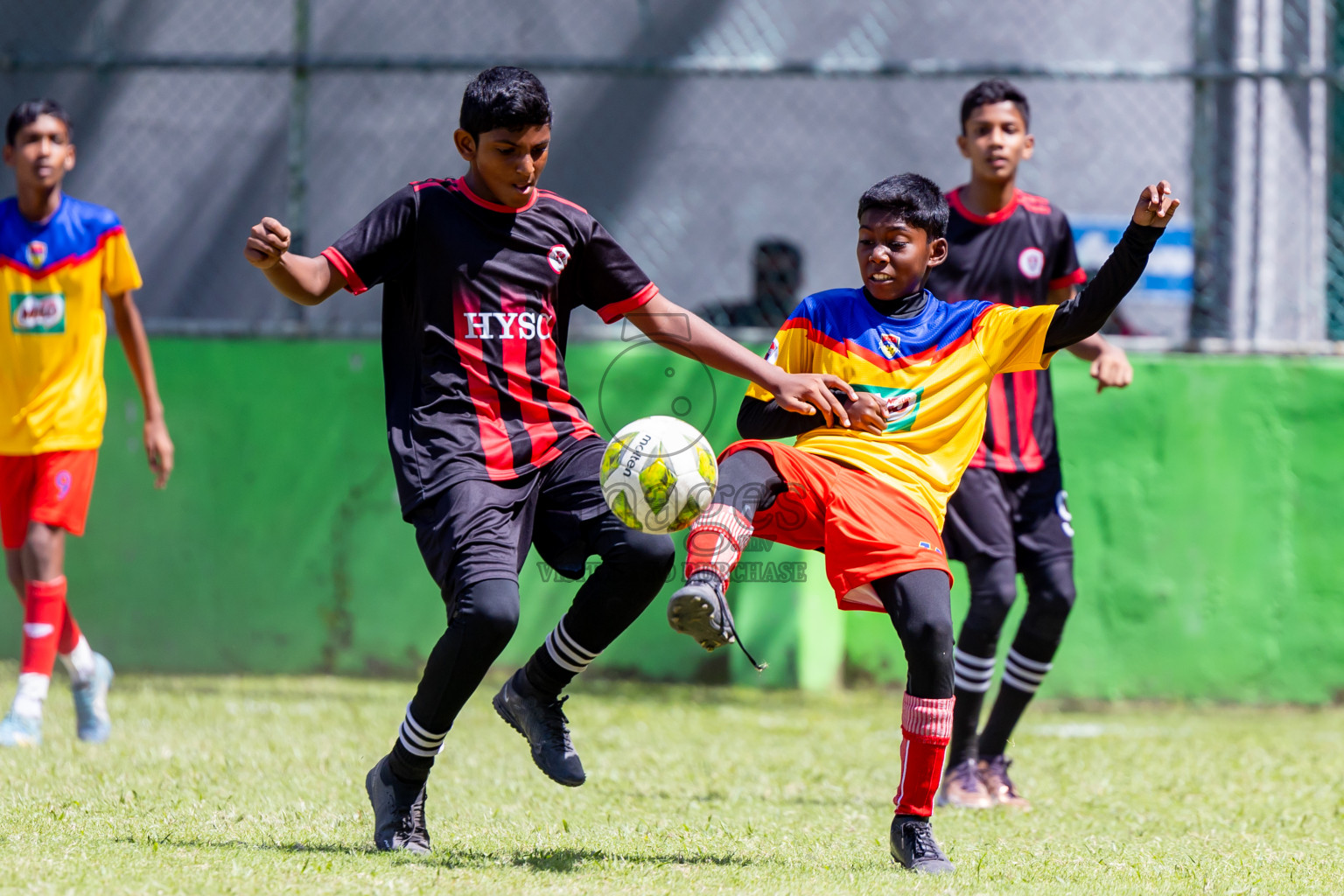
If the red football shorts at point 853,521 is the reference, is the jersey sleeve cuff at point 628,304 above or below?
above

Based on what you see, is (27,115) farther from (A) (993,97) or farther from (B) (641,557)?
(A) (993,97)

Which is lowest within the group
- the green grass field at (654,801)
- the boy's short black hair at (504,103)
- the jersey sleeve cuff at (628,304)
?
the green grass field at (654,801)

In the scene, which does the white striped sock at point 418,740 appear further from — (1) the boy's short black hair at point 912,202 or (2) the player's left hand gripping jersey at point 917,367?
(1) the boy's short black hair at point 912,202

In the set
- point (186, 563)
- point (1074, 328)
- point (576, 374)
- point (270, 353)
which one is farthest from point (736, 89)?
point (1074, 328)

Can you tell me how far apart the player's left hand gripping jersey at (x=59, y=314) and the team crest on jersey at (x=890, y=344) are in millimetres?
3468

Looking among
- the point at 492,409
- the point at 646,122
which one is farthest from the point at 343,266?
the point at 646,122

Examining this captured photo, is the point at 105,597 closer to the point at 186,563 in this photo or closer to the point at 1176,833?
the point at 186,563

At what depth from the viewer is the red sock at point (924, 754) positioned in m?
3.81

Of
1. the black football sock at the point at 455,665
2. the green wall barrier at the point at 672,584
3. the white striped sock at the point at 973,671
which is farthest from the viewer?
the green wall barrier at the point at 672,584

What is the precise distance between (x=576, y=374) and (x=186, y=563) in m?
2.29

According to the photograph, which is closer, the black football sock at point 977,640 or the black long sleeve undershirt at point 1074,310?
the black long sleeve undershirt at point 1074,310

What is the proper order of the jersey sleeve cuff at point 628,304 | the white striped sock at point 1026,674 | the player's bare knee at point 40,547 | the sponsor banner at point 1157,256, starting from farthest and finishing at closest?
the sponsor banner at point 1157,256, the player's bare knee at point 40,547, the white striped sock at point 1026,674, the jersey sleeve cuff at point 628,304

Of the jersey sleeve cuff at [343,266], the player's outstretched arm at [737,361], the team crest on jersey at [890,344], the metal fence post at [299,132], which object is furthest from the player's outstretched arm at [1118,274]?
the metal fence post at [299,132]

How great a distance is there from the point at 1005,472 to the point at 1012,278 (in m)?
0.70
